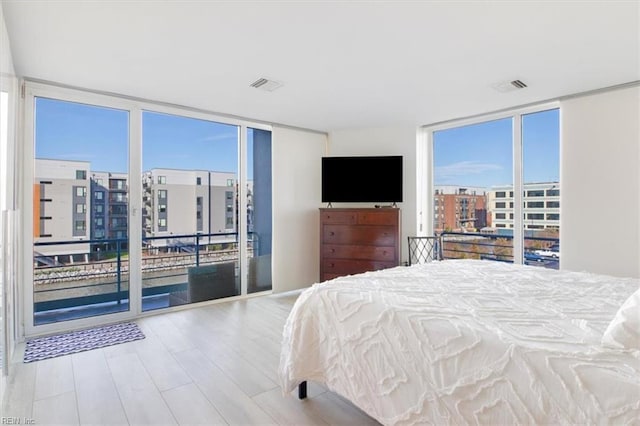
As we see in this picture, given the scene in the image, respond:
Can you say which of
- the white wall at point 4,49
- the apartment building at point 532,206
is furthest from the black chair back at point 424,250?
the white wall at point 4,49

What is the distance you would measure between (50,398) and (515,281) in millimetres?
2889

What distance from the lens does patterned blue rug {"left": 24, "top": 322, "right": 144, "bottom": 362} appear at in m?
2.61

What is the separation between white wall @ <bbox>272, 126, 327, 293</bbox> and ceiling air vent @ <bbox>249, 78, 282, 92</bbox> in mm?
1326

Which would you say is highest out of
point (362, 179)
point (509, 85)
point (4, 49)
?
point (509, 85)

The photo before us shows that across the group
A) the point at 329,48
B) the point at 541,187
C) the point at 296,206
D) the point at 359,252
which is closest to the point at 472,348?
the point at 329,48

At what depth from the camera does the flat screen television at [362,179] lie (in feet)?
14.3

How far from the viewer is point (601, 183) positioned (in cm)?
313

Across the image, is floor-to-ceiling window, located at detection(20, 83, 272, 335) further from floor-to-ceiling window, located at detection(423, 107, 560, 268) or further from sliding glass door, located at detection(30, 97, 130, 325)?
floor-to-ceiling window, located at detection(423, 107, 560, 268)

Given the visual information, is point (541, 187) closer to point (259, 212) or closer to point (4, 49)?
point (259, 212)

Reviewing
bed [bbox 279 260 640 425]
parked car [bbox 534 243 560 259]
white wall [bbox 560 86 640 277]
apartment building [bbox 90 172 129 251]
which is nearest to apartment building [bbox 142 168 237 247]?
apartment building [bbox 90 172 129 251]

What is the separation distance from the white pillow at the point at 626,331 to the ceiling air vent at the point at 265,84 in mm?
2807

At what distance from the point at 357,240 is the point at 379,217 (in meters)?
0.41

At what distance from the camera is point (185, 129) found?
4.09 m

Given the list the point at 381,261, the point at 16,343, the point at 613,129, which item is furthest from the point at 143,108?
the point at 613,129
